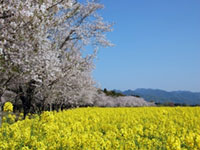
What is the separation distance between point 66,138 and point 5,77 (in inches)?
307

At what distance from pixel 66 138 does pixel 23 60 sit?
565cm

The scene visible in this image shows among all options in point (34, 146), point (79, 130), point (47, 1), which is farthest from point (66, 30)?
point (34, 146)

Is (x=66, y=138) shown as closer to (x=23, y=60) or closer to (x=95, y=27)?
(x=23, y=60)

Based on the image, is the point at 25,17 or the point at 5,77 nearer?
the point at 25,17

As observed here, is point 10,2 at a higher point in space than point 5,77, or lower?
higher

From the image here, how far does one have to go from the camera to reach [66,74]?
1661cm

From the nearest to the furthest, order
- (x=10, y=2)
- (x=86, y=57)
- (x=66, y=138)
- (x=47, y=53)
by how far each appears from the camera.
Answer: (x=66, y=138) → (x=10, y=2) → (x=47, y=53) → (x=86, y=57)

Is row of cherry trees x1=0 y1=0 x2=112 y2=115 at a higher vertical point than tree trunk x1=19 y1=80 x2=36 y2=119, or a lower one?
higher

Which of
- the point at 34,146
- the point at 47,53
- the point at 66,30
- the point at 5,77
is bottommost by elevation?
the point at 34,146

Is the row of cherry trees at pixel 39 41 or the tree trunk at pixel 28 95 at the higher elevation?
the row of cherry trees at pixel 39 41

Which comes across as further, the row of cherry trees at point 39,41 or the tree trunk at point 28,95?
the tree trunk at point 28,95

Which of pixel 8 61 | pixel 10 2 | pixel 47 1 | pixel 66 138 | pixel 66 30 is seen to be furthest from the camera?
pixel 66 30

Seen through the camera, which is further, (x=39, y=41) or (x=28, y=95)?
(x=28, y=95)

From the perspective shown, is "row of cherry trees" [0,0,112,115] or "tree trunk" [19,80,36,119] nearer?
"row of cherry trees" [0,0,112,115]
